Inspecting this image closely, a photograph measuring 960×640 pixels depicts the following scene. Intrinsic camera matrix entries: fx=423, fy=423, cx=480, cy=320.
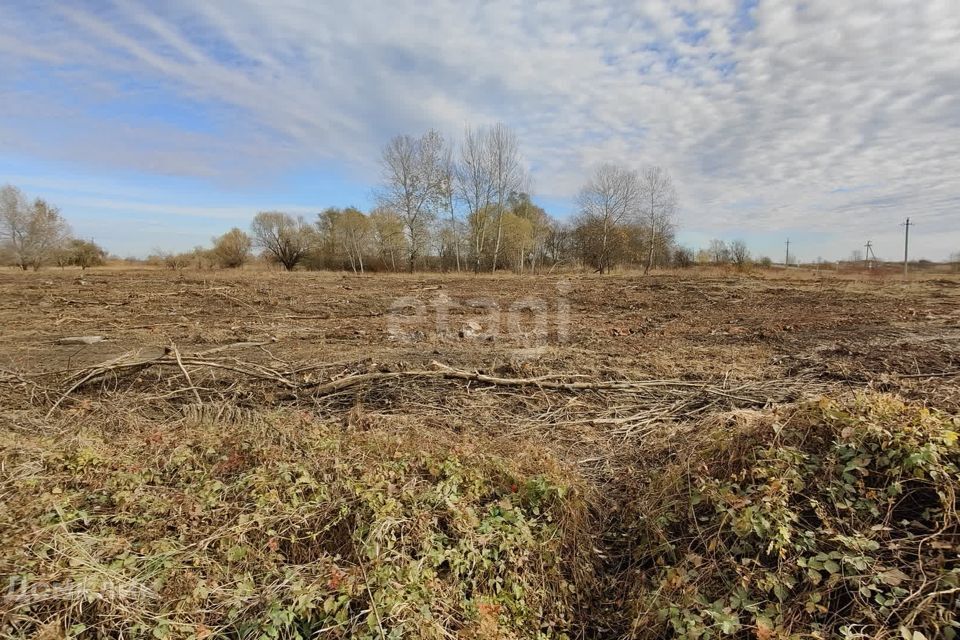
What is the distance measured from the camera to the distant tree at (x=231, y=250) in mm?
36812

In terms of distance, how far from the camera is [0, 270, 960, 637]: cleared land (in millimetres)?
1969

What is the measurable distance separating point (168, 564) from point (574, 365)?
4539 millimetres

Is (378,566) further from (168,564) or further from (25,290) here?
(25,290)

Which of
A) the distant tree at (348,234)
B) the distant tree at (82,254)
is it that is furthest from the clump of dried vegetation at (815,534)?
the distant tree at (82,254)

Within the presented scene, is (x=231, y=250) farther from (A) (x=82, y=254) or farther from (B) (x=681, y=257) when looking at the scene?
(B) (x=681, y=257)

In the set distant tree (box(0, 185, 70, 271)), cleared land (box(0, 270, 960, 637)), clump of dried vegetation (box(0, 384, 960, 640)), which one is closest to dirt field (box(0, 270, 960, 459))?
cleared land (box(0, 270, 960, 637))

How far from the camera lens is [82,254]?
102 feet

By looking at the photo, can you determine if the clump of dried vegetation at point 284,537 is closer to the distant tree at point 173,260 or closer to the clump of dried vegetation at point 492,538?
the clump of dried vegetation at point 492,538

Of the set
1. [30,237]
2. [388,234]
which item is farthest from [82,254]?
[388,234]

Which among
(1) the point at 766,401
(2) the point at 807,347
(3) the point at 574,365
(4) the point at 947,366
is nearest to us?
(1) the point at 766,401

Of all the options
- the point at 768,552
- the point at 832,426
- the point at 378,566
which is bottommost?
the point at 378,566

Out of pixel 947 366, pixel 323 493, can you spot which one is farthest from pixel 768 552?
pixel 947 366

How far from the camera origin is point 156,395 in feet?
14.9

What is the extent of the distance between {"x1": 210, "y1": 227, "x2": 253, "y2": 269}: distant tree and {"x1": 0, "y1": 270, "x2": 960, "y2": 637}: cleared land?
112 ft
